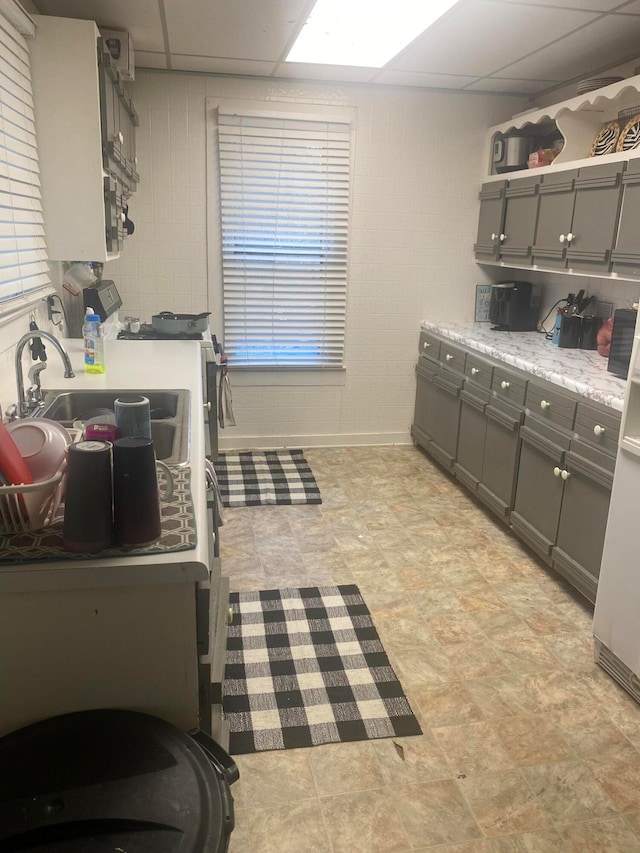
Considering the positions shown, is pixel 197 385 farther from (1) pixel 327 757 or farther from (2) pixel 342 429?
(2) pixel 342 429

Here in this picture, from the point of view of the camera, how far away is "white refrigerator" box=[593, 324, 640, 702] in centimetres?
211

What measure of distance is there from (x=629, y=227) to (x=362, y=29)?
158 centimetres

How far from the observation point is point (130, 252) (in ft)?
13.5

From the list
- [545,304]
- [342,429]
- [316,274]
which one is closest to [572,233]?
[545,304]

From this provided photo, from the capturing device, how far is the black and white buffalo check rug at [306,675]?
2016 mm

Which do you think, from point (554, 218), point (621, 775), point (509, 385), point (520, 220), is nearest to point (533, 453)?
point (509, 385)

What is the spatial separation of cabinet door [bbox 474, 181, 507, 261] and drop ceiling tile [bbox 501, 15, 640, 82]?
64cm

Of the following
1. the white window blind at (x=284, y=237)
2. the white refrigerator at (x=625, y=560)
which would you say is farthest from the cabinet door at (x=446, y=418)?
the white refrigerator at (x=625, y=560)

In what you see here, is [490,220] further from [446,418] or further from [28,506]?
[28,506]

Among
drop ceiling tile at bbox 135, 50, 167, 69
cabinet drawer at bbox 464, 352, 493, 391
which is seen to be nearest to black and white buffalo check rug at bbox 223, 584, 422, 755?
cabinet drawer at bbox 464, 352, 493, 391

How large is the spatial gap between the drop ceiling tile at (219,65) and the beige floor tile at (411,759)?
3.54m

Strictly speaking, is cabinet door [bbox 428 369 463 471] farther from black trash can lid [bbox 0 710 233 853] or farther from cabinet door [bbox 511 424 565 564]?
black trash can lid [bbox 0 710 233 853]

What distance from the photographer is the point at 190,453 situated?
179 cm

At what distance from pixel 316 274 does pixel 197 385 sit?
6.91ft
